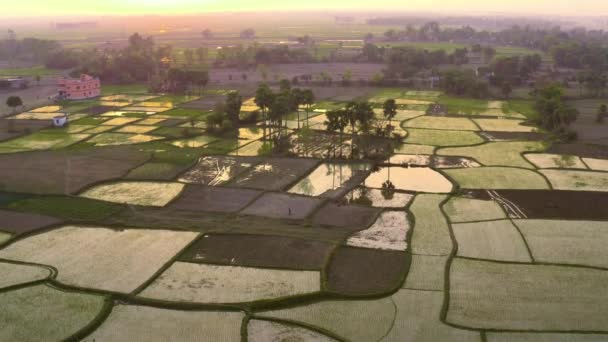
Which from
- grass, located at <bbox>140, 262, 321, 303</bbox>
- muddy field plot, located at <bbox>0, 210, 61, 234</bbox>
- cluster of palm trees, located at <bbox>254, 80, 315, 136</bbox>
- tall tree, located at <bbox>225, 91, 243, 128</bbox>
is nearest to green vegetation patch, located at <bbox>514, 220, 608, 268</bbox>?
grass, located at <bbox>140, 262, 321, 303</bbox>

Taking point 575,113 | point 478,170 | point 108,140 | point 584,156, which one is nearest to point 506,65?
point 575,113

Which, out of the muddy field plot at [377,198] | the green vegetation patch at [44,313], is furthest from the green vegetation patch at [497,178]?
the green vegetation patch at [44,313]

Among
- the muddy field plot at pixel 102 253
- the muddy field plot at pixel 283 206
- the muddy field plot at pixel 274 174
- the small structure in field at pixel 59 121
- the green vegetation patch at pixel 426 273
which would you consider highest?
the small structure in field at pixel 59 121

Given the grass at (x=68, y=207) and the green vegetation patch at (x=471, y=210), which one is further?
the grass at (x=68, y=207)

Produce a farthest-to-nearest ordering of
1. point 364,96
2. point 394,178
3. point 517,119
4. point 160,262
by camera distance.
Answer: point 364,96
point 517,119
point 394,178
point 160,262

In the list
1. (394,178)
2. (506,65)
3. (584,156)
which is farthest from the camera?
(506,65)

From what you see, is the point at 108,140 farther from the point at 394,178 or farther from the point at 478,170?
the point at 478,170

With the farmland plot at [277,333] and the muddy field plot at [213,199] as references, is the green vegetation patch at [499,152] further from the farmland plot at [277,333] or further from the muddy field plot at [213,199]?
the farmland plot at [277,333]
